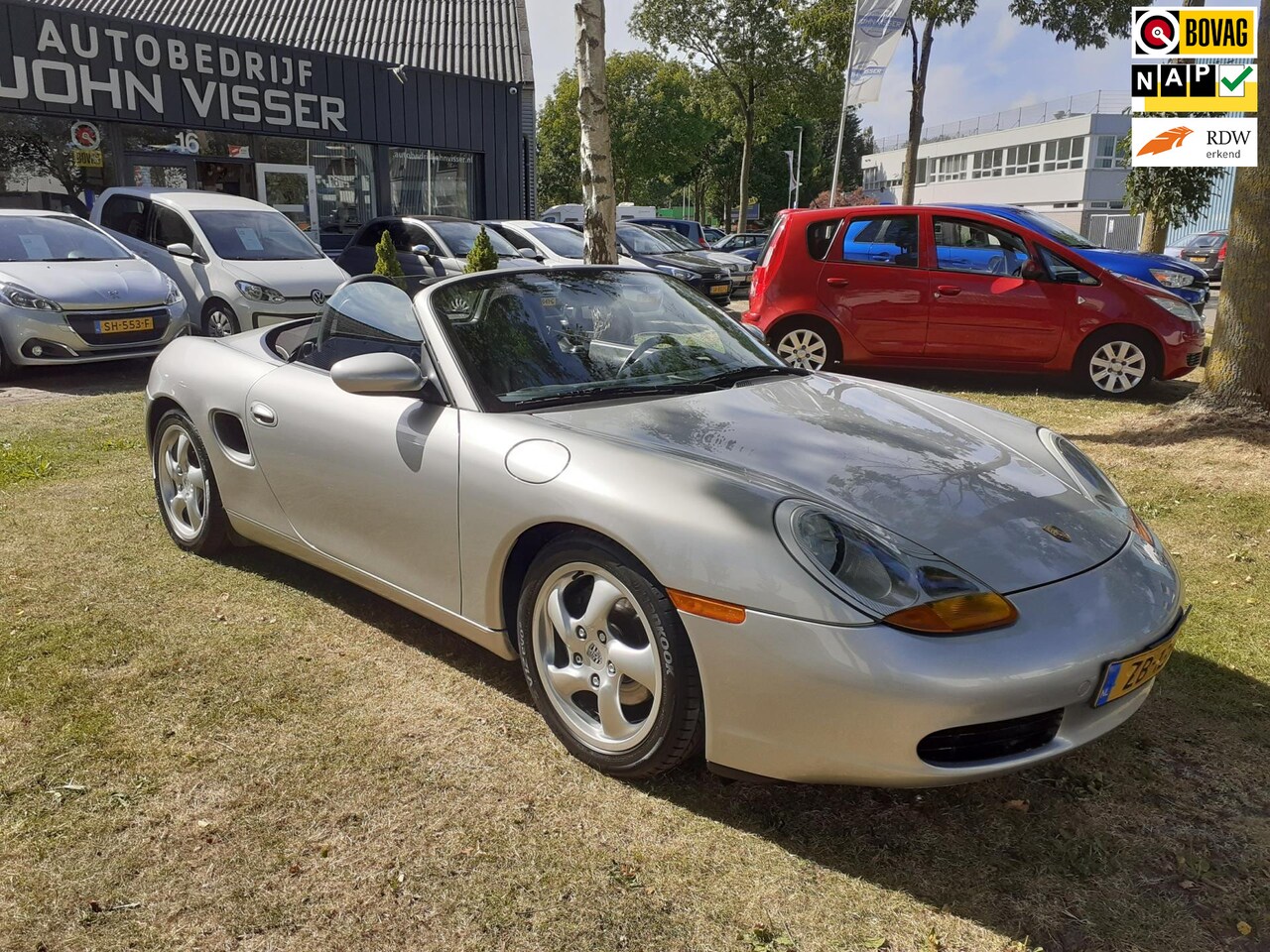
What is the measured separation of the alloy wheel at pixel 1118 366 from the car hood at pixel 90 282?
853 cm

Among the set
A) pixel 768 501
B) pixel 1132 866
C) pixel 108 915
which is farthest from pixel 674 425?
pixel 108 915

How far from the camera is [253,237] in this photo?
1139 centimetres

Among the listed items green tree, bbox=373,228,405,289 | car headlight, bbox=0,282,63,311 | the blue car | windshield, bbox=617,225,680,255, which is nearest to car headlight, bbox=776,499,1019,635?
the blue car

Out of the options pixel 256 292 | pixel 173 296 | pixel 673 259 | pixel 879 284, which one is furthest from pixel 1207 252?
pixel 173 296

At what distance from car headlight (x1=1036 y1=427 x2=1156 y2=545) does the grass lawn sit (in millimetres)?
627

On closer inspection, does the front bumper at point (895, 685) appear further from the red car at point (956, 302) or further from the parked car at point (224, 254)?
the parked car at point (224, 254)

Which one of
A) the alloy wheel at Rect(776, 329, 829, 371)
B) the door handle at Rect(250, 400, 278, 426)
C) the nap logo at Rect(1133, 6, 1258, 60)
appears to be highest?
the nap logo at Rect(1133, 6, 1258, 60)

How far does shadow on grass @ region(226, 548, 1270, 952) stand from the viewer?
2320 millimetres

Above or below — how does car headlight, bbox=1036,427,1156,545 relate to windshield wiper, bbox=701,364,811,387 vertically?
below

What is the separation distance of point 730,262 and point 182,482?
14324 millimetres

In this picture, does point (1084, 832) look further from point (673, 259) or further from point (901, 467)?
point (673, 259)

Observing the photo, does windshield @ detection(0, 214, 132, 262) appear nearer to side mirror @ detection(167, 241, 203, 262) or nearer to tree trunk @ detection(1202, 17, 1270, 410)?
side mirror @ detection(167, 241, 203, 262)

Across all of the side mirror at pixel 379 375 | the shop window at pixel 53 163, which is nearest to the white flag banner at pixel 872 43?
the shop window at pixel 53 163

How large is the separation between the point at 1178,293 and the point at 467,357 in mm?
7638
